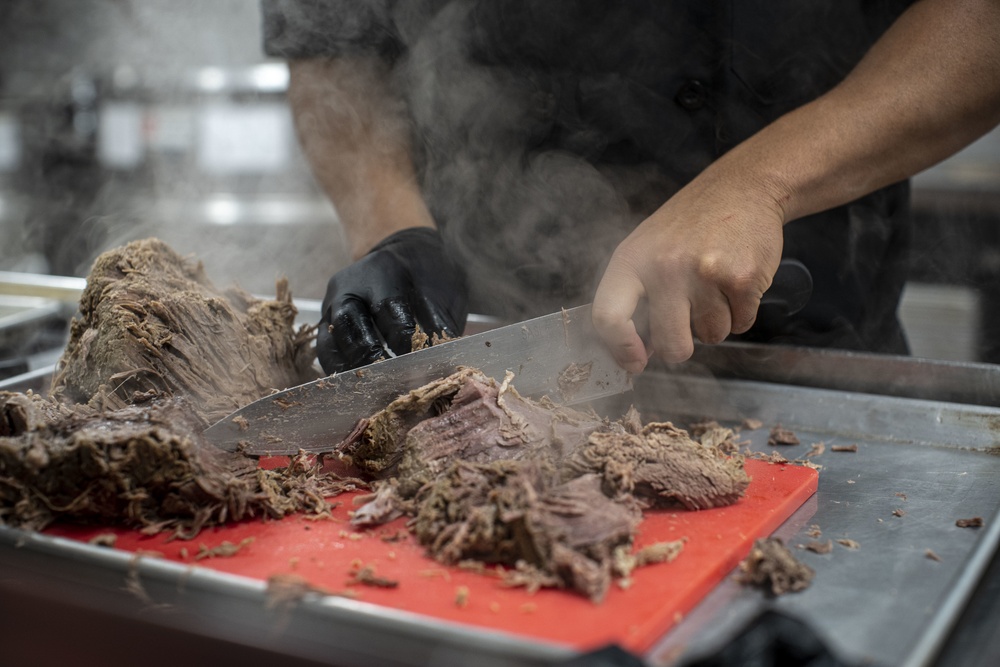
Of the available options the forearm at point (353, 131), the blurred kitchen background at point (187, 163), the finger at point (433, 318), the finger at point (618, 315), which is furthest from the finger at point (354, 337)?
the blurred kitchen background at point (187, 163)

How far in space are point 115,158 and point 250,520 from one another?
18.1ft

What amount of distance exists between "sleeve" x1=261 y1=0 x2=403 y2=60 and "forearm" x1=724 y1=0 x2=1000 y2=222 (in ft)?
4.84

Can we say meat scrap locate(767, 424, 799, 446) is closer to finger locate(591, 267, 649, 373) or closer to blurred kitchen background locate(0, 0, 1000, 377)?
finger locate(591, 267, 649, 373)

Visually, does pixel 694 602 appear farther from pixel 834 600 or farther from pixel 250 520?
pixel 250 520

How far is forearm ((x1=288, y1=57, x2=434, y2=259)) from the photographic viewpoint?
10.5 ft

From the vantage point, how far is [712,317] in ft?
6.95

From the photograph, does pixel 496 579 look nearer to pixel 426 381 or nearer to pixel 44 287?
pixel 426 381

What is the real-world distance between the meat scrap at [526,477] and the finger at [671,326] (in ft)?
0.65

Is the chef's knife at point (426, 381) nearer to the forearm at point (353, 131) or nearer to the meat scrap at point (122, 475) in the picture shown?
the meat scrap at point (122, 475)

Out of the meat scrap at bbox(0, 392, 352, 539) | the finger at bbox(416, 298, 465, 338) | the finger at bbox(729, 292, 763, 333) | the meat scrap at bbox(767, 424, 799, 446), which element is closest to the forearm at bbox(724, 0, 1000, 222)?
the finger at bbox(729, 292, 763, 333)

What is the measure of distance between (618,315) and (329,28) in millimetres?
1827

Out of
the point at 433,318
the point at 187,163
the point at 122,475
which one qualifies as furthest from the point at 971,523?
the point at 187,163

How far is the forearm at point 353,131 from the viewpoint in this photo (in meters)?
3.21

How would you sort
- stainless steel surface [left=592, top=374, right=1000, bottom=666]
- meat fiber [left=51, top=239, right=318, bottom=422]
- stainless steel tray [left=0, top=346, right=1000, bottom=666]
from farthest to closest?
meat fiber [left=51, top=239, right=318, bottom=422], stainless steel surface [left=592, top=374, right=1000, bottom=666], stainless steel tray [left=0, top=346, right=1000, bottom=666]
